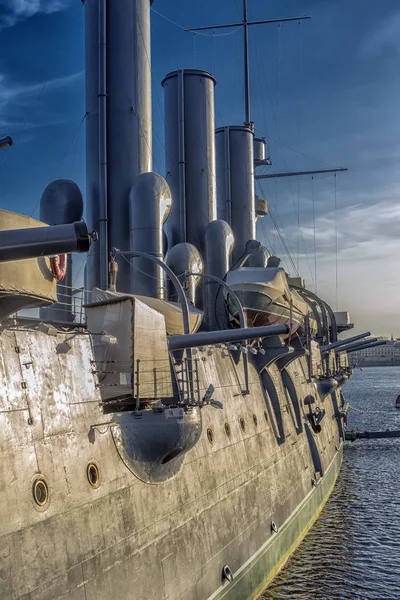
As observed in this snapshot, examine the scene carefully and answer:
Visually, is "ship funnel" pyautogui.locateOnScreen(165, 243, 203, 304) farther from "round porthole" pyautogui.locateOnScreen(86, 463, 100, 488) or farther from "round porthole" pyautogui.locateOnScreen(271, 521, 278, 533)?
"round porthole" pyautogui.locateOnScreen(86, 463, 100, 488)

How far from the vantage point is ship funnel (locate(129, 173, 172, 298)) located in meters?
25.1

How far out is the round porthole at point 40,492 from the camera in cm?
948

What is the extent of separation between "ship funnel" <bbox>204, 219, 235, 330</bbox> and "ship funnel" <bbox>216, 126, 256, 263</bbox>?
11271 millimetres

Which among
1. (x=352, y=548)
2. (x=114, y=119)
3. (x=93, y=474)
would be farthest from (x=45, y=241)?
(x=114, y=119)

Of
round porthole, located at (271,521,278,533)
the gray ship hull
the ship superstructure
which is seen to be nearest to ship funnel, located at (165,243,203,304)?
the ship superstructure

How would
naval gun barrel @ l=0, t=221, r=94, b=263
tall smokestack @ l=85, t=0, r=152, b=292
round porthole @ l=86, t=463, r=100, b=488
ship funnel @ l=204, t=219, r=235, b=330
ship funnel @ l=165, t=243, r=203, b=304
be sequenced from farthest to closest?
ship funnel @ l=204, t=219, r=235, b=330 < ship funnel @ l=165, t=243, r=203, b=304 < tall smokestack @ l=85, t=0, r=152, b=292 < round porthole @ l=86, t=463, r=100, b=488 < naval gun barrel @ l=0, t=221, r=94, b=263

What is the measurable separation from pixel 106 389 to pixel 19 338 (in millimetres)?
4098

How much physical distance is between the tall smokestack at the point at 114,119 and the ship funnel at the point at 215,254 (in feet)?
→ 29.4

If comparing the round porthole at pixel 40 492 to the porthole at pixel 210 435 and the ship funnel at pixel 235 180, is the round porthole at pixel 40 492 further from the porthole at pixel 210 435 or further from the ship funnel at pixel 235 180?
the ship funnel at pixel 235 180

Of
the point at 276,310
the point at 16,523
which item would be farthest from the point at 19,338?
the point at 276,310

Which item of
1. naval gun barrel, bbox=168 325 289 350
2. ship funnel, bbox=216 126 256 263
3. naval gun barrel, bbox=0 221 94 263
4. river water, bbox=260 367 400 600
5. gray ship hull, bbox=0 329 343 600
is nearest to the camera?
→ naval gun barrel, bbox=0 221 94 263

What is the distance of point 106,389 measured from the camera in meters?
13.9

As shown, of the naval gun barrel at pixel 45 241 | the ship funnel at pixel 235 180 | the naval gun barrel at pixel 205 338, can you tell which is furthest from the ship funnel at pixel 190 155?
the naval gun barrel at pixel 45 241

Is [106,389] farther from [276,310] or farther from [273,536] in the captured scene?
[276,310]
